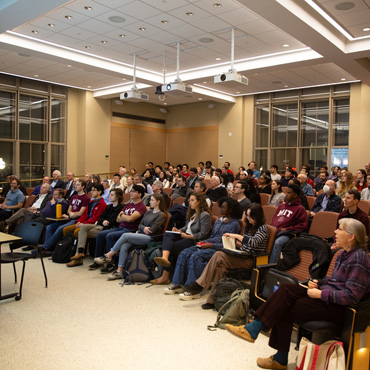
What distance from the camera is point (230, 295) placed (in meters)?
4.15

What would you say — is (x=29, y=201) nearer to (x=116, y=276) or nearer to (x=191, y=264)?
(x=116, y=276)

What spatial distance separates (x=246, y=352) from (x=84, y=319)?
5.71ft

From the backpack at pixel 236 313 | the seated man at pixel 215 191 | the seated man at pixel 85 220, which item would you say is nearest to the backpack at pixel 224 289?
the backpack at pixel 236 313

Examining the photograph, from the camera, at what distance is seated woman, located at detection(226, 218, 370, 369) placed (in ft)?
9.12

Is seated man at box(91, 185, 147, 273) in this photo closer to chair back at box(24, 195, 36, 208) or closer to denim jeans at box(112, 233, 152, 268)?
denim jeans at box(112, 233, 152, 268)

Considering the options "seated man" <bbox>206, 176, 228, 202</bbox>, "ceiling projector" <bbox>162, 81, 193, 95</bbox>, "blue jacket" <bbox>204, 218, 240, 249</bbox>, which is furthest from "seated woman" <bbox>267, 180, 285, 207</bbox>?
"ceiling projector" <bbox>162, 81, 193, 95</bbox>

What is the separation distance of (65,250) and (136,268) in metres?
1.59

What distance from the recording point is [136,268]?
5.30 metres

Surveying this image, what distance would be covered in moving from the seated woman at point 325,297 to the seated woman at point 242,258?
1.25 metres

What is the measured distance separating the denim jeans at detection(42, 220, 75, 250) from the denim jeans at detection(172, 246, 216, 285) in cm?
270

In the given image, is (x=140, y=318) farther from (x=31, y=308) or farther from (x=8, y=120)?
(x=8, y=120)

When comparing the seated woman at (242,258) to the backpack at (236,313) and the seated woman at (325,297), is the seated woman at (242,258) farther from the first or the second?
the seated woman at (325,297)

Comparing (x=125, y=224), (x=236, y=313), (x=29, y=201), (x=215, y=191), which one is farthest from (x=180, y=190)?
(x=236, y=313)

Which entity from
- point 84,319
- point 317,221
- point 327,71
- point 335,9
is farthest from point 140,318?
point 327,71
